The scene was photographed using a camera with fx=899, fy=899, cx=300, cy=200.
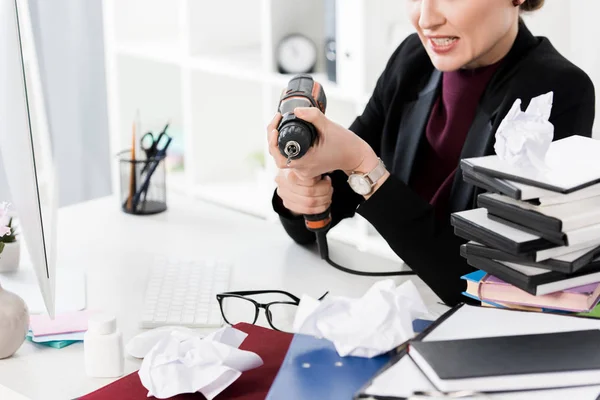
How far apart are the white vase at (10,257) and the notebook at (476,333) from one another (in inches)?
33.9

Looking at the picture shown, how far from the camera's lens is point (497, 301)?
1.18 metres

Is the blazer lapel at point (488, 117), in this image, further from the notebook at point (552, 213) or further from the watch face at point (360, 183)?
the notebook at point (552, 213)

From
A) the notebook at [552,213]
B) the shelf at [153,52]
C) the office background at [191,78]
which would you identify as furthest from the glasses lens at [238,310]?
the shelf at [153,52]

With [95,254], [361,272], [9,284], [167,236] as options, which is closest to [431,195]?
[361,272]

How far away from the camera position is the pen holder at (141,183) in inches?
76.1

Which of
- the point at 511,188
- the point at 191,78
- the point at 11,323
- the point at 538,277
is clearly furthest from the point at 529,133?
the point at 191,78

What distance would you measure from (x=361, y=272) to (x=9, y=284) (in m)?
0.62

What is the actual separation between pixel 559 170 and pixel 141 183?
1.08m

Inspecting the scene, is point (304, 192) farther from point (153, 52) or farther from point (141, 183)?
point (153, 52)

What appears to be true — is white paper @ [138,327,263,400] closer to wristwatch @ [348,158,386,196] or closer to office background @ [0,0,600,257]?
wristwatch @ [348,158,386,196]

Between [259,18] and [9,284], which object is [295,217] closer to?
[9,284]

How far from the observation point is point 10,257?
1631 mm

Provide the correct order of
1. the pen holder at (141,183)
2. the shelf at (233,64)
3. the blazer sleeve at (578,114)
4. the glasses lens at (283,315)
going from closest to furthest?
the glasses lens at (283,315), the blazer sleeve at (578,114), the pen holder at (141,183), the shelf at (233,64)

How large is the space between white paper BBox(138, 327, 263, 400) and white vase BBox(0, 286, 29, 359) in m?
0.24
